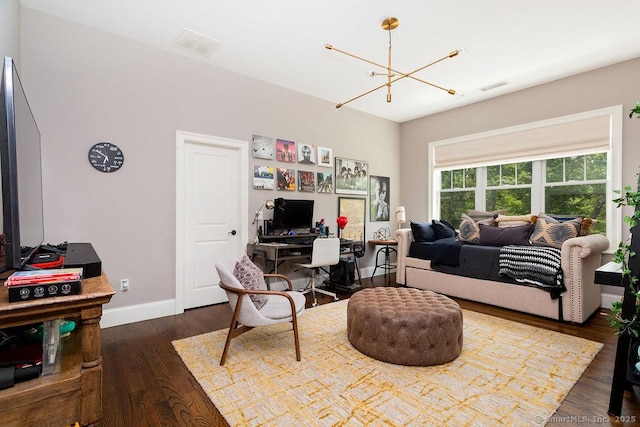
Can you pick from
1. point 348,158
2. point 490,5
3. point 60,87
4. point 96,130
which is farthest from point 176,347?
point 490,5

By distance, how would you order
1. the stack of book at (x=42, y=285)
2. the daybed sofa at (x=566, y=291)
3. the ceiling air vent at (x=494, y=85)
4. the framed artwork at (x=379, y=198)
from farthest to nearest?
the framed artwork at (x=379, y=198) < the ceiling air vent at (x=494, y=85) < the daybed sofa at (x=566, y=291) < the stack of book at (x=42, y=285)

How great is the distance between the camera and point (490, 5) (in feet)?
8.55

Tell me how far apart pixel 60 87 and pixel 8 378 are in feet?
8.98

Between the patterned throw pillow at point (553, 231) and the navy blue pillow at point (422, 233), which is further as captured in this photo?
the navy blue pillow at point (422, 233)

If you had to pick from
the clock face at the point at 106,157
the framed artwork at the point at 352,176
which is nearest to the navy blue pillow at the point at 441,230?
the framed artwork at the point at 352,176

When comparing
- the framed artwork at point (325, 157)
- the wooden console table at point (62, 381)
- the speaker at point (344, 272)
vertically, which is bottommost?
the speaker at point (344, 272)

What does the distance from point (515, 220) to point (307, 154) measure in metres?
3.03

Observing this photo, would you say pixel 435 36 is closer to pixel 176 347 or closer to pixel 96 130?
pixel 96 130

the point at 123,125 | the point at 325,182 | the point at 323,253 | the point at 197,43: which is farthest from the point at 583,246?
the point at 123,125

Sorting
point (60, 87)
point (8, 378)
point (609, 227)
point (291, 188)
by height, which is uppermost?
point (60, 87)

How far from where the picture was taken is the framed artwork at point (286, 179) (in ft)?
13.9

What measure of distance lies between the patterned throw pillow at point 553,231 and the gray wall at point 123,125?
3.51m

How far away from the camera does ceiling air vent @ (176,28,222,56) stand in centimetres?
304

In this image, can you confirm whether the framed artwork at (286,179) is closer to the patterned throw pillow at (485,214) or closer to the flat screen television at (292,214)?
the flat screen television at (292,214)
